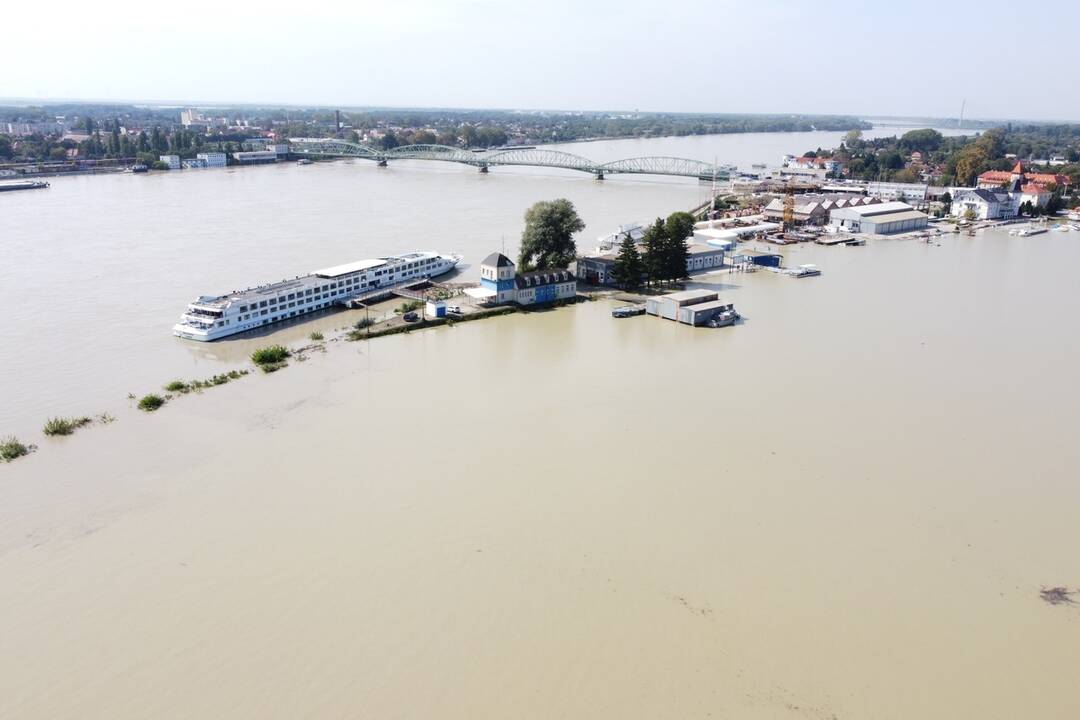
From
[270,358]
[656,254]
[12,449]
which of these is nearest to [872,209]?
[656,254]

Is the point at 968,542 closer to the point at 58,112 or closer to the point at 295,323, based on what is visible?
the point at 295,323

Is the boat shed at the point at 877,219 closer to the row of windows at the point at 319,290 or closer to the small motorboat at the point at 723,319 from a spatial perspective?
the small motorboat at the point at 723,319

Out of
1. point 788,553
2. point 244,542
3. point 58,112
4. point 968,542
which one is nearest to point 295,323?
point 244,542

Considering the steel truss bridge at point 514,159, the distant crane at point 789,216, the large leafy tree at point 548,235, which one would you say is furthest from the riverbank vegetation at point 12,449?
the steel truss bridge at point 514,159

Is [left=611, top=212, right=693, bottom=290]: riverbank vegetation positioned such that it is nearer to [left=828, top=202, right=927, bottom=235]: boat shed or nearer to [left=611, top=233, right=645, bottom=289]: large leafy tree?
[left=611, top=233, right=645, bottom=289]: large leafy tree

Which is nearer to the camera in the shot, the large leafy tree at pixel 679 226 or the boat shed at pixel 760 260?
the large leafy tree at pixel 679 226

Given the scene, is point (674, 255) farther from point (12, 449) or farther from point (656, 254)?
point (12, 449)

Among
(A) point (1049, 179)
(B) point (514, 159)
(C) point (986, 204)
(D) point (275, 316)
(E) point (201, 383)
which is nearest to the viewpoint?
(E) point (201, 383)
